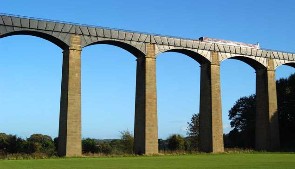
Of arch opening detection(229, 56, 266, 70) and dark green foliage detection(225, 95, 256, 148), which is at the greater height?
arch opening detection(229, 56, 266, 70)

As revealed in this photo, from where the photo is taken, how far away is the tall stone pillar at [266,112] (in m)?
47.8

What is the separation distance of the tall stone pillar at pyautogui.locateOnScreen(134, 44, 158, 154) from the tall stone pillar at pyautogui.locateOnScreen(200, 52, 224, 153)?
6685mm

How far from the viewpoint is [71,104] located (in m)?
34.5

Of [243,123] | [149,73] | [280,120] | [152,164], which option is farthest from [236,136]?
[152,164]

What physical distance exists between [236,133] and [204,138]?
26461mm

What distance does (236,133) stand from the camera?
223ft

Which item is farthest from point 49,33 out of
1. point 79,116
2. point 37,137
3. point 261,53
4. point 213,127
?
point 37,137

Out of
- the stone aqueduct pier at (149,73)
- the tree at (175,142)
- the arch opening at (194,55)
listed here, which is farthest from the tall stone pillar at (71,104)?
the tree at (175,142)

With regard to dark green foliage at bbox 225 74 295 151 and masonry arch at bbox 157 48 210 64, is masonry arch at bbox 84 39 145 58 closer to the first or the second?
masonry arch at bbox 157 48 210 64

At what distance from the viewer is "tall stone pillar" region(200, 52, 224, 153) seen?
42.3m

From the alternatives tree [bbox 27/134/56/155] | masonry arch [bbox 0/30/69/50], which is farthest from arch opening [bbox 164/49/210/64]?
tree [bbox 27/134/56/155]

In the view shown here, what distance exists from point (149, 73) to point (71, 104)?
8.62 m

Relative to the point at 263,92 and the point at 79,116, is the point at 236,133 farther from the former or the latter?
the point at 79,116

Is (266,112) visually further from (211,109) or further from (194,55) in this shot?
(194,55)
